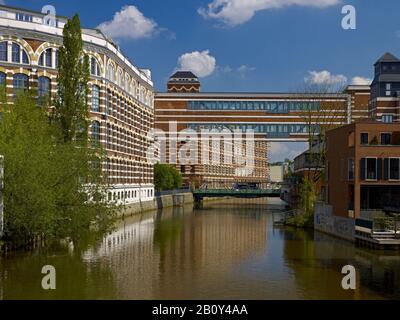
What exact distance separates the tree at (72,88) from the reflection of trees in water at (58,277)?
577 inches

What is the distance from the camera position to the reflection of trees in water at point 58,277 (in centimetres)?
2542

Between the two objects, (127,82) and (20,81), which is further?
(127,82)

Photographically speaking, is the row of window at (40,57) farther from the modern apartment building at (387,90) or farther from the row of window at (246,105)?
→ the modern apartment building at (387,90)

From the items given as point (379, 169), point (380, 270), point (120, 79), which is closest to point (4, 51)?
point (120, 79)

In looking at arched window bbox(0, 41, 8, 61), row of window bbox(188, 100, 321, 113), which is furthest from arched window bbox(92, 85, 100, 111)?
row of window bbox(188, 100, 321, 113)

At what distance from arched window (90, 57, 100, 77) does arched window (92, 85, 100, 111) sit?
5.02 ft

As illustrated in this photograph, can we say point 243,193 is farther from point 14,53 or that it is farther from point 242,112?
point 14,53

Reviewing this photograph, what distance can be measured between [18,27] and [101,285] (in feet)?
126

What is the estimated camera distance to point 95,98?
63.0m

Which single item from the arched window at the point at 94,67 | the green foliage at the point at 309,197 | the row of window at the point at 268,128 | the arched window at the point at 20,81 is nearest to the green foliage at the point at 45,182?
the arched window at the point at 20,81

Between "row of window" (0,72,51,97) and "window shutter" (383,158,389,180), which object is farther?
"row of window" (0,72,51,97)

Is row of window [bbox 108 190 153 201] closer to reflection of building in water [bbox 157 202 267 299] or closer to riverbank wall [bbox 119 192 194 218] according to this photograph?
riverbank wall [bbox 119 192 194 218]

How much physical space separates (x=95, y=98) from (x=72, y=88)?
14157 mm

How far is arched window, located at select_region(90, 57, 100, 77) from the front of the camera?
62.8 meters
